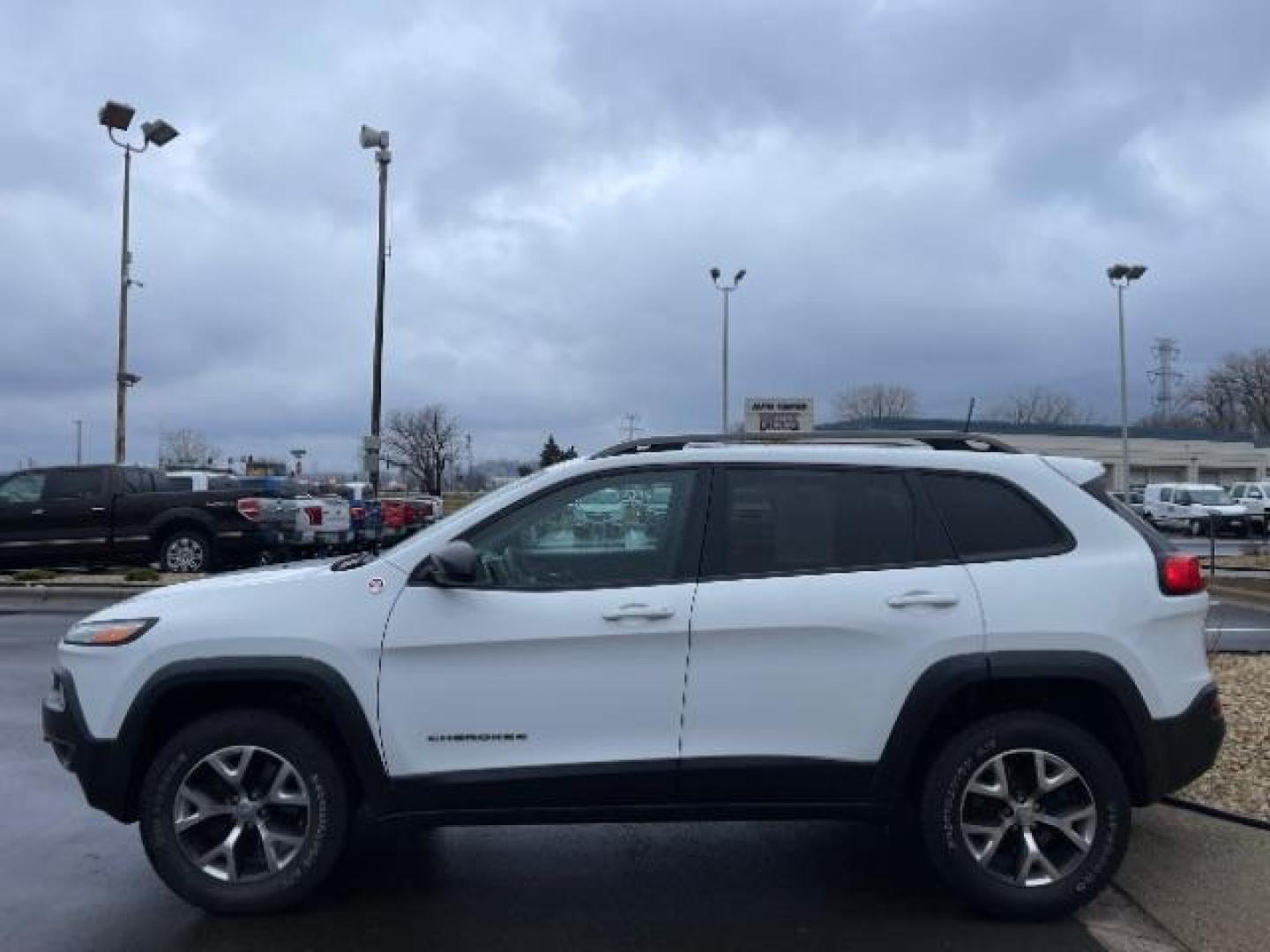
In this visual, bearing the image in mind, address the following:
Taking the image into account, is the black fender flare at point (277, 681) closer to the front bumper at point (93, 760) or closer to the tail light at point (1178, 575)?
the front bumper at point (93, 760)

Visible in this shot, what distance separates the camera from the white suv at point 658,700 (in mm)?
4352

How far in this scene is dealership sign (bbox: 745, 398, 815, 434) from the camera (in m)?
31.9

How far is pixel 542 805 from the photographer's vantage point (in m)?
4.36

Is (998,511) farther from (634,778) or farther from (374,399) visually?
(374,399)

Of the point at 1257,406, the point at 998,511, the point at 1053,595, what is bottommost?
the point at 1053,595

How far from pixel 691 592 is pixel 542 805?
96 centimetres

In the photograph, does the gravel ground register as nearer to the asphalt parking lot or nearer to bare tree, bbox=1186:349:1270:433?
the asphalt parking lot

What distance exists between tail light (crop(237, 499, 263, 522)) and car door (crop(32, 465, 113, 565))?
1.95 metres

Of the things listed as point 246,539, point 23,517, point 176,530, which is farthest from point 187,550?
point 23,517

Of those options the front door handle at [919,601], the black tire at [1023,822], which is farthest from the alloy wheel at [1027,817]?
the front door handle at [919,601]

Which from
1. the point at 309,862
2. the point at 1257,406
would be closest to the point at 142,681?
the point at 309,862

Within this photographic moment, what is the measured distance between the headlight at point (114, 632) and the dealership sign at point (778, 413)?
27.6 m

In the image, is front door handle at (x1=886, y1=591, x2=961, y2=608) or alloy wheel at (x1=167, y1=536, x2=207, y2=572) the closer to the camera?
front door handle at (x1=886, y1=591, x2=961, y2=608)

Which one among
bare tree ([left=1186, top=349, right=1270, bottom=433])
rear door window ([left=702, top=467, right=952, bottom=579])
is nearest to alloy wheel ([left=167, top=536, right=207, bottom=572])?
rear door window ([left=702, top=467, right=952, bottom=579])
